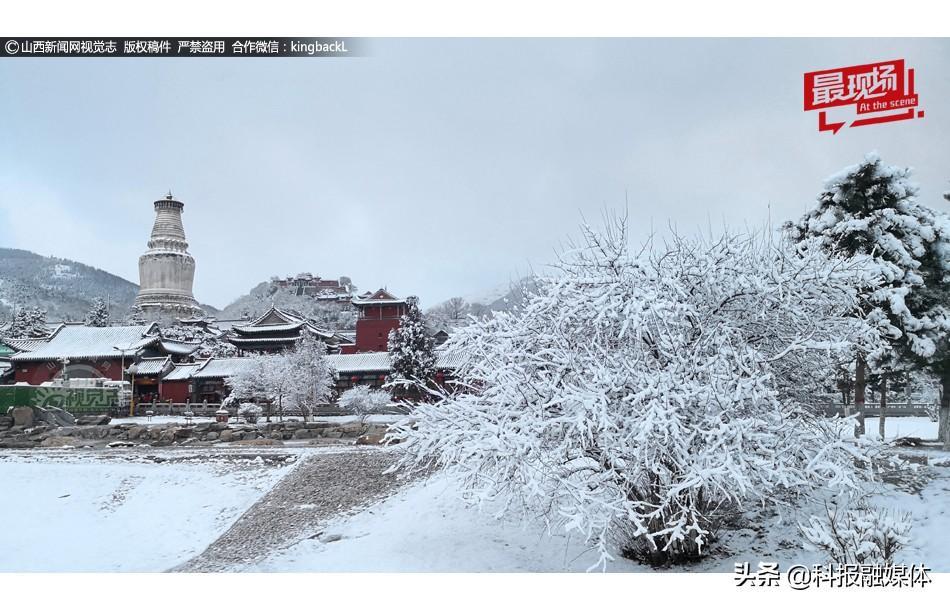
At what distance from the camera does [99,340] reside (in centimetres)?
2008

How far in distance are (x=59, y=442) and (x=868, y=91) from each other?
16.5 metres

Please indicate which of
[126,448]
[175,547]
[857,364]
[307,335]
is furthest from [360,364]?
[857,364]

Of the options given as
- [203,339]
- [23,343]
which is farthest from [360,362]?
[23,343]

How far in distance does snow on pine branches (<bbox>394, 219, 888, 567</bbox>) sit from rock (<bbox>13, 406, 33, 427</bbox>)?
1216cm

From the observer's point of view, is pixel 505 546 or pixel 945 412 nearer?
pixel 505 546

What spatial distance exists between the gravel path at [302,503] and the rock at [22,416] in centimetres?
715

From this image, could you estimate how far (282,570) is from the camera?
22.7ft

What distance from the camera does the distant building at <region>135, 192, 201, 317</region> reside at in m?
11.0

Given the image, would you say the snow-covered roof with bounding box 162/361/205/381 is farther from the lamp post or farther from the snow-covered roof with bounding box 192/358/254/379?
the lamp post

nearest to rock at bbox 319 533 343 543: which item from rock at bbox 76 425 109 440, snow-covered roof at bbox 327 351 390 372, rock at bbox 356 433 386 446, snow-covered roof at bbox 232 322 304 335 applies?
rock at bbox 356 433 386 446

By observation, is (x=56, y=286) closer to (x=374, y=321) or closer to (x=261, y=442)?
(x=261, y=442)

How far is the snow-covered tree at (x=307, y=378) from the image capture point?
816 inches

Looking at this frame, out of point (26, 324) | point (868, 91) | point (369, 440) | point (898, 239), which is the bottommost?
point (369, 440)

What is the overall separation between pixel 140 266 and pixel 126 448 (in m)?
4.26
